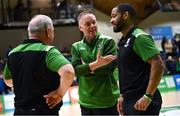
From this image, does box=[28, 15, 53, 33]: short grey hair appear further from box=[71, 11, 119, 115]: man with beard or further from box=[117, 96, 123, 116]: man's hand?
box=[117, 96, 123, 116]: man's hand

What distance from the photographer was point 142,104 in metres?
3.36

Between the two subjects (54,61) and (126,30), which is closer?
(54,61)

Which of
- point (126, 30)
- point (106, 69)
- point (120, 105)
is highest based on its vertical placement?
point (126, 30)

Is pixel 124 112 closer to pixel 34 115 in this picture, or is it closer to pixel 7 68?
pixel 34 115

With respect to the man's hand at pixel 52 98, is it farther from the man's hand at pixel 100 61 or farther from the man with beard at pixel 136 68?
the man's hand at pixel 100 61

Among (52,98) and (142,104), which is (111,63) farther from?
(52,98)

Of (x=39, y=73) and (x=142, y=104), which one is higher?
(x=39, y=73)

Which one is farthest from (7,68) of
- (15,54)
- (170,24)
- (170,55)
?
(170,24)

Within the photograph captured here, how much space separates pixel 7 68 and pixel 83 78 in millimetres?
1064

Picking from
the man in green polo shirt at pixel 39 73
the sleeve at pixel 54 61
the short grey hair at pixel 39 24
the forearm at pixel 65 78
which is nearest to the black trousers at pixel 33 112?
the man in green polo shirt at pixel 39 73

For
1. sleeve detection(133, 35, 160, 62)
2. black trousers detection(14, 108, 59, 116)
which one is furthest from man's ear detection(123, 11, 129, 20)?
black trousers detection(14, 108, 59, 116)

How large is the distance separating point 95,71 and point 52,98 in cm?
104

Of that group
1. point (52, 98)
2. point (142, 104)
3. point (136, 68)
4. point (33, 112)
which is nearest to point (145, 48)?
point (136, 68)

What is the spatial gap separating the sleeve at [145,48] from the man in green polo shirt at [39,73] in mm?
779
